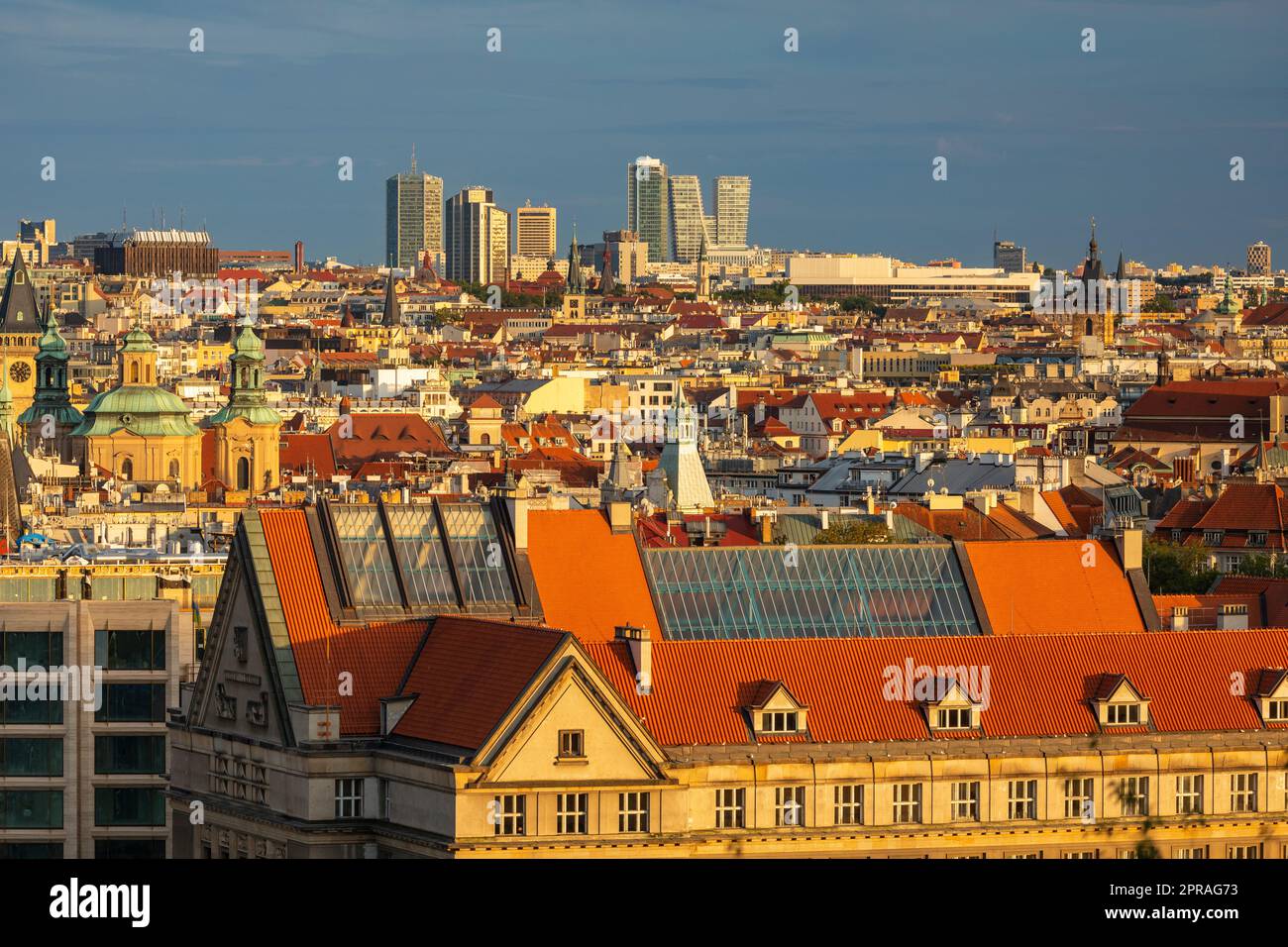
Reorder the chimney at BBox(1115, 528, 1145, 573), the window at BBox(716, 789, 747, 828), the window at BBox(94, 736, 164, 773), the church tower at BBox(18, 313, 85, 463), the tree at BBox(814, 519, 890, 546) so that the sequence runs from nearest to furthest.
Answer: the window at BBox(716, 789, 747, 828) → the chimney at BBox(1115, 528, 1145, 573) → the window at BBox(94, 736, 164, 773) → the tree at BBox(814, 519, 890, 546) → the church tower at BBox(18, 313, 85, 463)

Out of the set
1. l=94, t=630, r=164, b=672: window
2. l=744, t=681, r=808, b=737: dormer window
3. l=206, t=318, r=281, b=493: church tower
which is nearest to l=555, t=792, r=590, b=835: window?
l=744, t=681, r=808, b=737: dormer window

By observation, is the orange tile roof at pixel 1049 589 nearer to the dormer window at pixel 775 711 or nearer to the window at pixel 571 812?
the dormer window at pixel 775 711

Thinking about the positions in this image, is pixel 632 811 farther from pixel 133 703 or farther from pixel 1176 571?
pixel 1176 571

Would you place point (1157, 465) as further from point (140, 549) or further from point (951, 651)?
point (951, 651)

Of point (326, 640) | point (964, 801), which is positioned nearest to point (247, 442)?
point (326, 640)

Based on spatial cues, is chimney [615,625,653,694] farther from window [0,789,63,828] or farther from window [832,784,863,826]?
window [0,789,63,828]

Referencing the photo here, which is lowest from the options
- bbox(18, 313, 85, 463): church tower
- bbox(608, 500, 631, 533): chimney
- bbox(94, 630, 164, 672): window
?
bbox(94, 630, 164, 672): window
